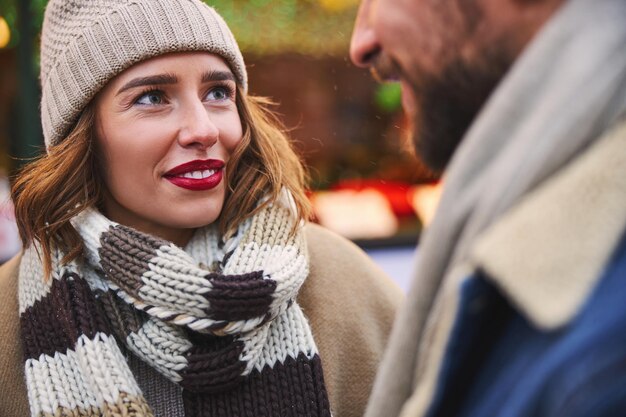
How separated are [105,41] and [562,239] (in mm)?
1255

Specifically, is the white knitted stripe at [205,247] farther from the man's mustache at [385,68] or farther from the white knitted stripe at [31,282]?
the man's mustache at [385,68]

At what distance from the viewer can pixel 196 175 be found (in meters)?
1.67

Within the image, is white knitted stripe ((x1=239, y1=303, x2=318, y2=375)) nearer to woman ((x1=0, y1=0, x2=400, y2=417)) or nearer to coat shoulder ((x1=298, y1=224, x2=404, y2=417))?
woman ((x1=0, y1=0, x2=400, y2=417))

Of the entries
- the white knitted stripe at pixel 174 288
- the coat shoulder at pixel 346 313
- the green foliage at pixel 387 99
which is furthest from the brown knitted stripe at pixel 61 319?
the green foliage at pixel 387 99

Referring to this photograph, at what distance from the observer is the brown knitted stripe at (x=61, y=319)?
1.55 metres

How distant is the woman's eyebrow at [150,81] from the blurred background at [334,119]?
238 centimetres

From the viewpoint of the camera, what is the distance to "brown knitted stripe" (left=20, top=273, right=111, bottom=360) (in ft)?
5.08

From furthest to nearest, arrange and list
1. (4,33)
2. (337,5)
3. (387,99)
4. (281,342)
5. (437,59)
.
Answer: (387,99), (337,5), (4,33), (281,342), (437,59)

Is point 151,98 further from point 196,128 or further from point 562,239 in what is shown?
point 562,239

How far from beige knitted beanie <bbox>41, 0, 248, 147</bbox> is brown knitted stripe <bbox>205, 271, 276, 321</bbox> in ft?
1.85

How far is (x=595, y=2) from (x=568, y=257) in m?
0.33

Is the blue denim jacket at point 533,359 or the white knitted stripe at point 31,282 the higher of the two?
the blue denim jacket at point 533,359

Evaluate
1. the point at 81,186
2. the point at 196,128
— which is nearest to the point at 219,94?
the point at 196,128

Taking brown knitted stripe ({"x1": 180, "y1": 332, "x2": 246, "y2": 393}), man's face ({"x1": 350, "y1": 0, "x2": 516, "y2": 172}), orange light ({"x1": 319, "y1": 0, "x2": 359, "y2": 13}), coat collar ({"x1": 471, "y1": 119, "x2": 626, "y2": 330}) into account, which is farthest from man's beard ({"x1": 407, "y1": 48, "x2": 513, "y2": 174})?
orange light ({"x1": 319, "y1": 0, "x2": 359, "y2": 13})
